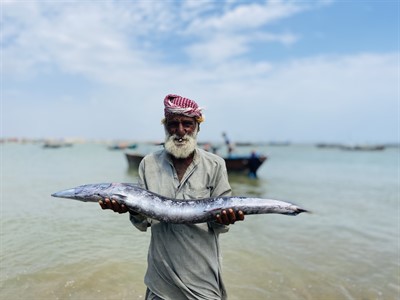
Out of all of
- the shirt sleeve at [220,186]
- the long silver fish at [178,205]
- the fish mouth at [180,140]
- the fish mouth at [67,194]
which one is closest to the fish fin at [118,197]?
the long silver fish at [178,205]

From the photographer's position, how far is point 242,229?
32.3ft

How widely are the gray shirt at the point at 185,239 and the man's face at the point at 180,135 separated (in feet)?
0.32

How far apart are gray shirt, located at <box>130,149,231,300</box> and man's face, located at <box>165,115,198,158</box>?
96 mm

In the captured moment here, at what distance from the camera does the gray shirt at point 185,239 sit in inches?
99.5

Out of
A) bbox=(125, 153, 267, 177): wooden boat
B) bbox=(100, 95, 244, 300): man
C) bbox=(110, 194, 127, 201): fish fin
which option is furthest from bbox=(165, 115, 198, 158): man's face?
bbox=(125, 153, 267, 177): wooden boat

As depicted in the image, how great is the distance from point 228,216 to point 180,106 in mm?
930

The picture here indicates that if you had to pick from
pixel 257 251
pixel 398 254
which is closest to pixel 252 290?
pixel 257 251

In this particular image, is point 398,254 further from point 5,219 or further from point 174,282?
point 5,219

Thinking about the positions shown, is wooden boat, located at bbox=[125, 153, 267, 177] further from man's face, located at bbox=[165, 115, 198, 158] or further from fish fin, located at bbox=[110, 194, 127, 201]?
fish fin, located at bbox=[110, 194, 127, 201]

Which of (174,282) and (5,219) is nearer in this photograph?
(174,282)

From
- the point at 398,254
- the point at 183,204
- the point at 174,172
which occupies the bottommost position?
the point at 398,254

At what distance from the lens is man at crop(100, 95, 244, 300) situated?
8.30 feet

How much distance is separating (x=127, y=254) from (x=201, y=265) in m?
5.25

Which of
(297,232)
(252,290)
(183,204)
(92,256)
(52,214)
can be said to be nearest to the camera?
(183,204)
